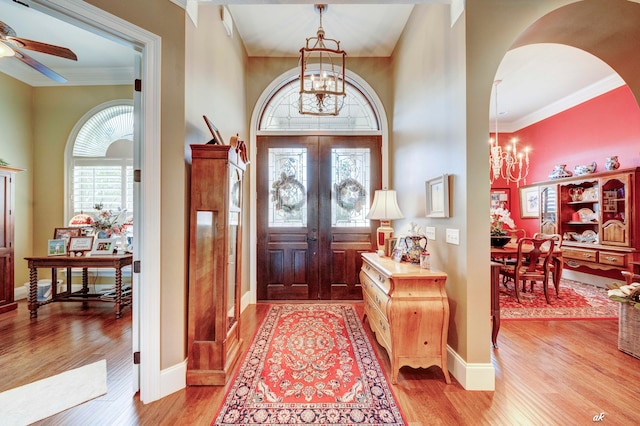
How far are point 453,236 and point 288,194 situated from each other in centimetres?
256

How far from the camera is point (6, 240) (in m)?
3.61

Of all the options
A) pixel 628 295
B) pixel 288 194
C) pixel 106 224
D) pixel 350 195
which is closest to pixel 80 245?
pixel 106 224

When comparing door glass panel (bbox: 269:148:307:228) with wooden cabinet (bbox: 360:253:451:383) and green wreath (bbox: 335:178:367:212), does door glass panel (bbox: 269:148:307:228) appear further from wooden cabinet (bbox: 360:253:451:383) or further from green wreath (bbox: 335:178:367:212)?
wooden cabinet (bbox: 360:253:451:383)

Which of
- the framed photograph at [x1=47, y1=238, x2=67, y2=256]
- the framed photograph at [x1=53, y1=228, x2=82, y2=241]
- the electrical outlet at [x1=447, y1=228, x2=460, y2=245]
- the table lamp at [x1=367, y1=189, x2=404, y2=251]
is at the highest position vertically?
the table lamp at [x1=367, y1=189, x2=404, y2=251]

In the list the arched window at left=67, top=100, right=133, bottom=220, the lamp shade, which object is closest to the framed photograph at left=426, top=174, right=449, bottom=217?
the lamp shade

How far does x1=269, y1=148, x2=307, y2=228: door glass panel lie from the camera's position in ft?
13.6

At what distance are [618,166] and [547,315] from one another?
329 centimetres

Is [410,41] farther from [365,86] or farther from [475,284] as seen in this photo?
[475,284]

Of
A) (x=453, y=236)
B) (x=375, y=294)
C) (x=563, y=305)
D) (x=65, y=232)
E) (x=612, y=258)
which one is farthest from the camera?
(x=612, y=258)

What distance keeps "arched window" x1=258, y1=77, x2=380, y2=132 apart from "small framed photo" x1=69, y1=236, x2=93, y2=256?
9.74 ft

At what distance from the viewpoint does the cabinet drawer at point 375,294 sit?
2296 mm

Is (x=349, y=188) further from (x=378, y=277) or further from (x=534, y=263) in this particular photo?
(x=534, y=263)

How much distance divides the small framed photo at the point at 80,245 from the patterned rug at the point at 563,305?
5.76m

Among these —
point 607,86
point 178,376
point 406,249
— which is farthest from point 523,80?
point 178,376
